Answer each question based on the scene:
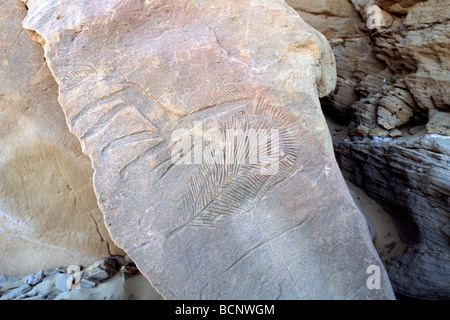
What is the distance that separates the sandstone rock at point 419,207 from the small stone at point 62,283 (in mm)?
2547

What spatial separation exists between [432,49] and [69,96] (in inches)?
118

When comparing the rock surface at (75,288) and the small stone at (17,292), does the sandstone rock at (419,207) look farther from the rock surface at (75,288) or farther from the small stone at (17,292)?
the small stone at (17,292)

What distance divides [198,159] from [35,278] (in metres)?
1.49

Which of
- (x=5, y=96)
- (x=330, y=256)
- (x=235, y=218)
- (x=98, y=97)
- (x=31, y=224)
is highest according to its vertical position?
(x=98, y=97)

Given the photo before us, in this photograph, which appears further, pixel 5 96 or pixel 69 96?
pixel 5 96

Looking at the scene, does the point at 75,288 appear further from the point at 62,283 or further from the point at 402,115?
the point at 402,115

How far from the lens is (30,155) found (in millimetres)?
2438

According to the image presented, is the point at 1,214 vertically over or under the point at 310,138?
under

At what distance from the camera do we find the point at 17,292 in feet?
7.39

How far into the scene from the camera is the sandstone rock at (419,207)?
8.68 feet

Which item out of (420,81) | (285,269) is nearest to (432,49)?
(420,81)

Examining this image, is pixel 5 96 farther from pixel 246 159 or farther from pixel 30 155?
pixel 246 159
